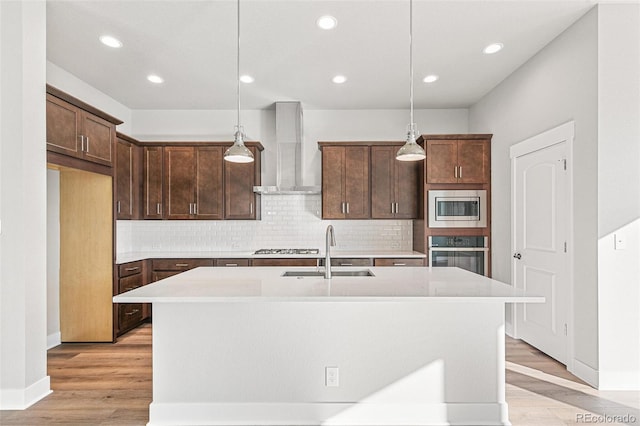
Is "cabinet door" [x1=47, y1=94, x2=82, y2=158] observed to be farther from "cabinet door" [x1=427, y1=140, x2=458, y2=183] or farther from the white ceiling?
"cabinet door" [x1=427, y1=140, x2=458, y2=183]

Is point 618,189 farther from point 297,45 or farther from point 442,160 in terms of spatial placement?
point 297,45

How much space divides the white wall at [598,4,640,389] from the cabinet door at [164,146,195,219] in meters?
4.42

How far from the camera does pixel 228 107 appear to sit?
18.0ft

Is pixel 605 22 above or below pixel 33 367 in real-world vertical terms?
above

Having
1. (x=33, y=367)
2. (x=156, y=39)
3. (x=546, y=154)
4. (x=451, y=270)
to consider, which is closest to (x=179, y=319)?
(x=33, y=367)

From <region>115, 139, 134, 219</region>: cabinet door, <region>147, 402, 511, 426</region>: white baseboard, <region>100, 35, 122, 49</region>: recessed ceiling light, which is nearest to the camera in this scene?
<region>147, 402, 511, 426</region>: white baseboard

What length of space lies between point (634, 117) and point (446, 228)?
2220 mm

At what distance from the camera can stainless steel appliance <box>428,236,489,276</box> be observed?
4.80 m

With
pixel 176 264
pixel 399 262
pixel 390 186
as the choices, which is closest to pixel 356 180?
pixel 390 186

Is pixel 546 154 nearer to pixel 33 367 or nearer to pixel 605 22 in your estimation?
pixel 605 22

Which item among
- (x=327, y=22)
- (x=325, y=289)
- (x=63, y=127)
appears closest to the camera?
(x=325, y=289)

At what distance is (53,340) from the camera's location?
4055mm

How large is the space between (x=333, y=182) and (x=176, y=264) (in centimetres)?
225

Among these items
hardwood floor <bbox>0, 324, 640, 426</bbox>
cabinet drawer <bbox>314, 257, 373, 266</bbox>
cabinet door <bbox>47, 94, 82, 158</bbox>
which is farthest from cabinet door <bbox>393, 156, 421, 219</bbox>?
cabinet door <bbox>47, 94, 82, 158</bbox>
